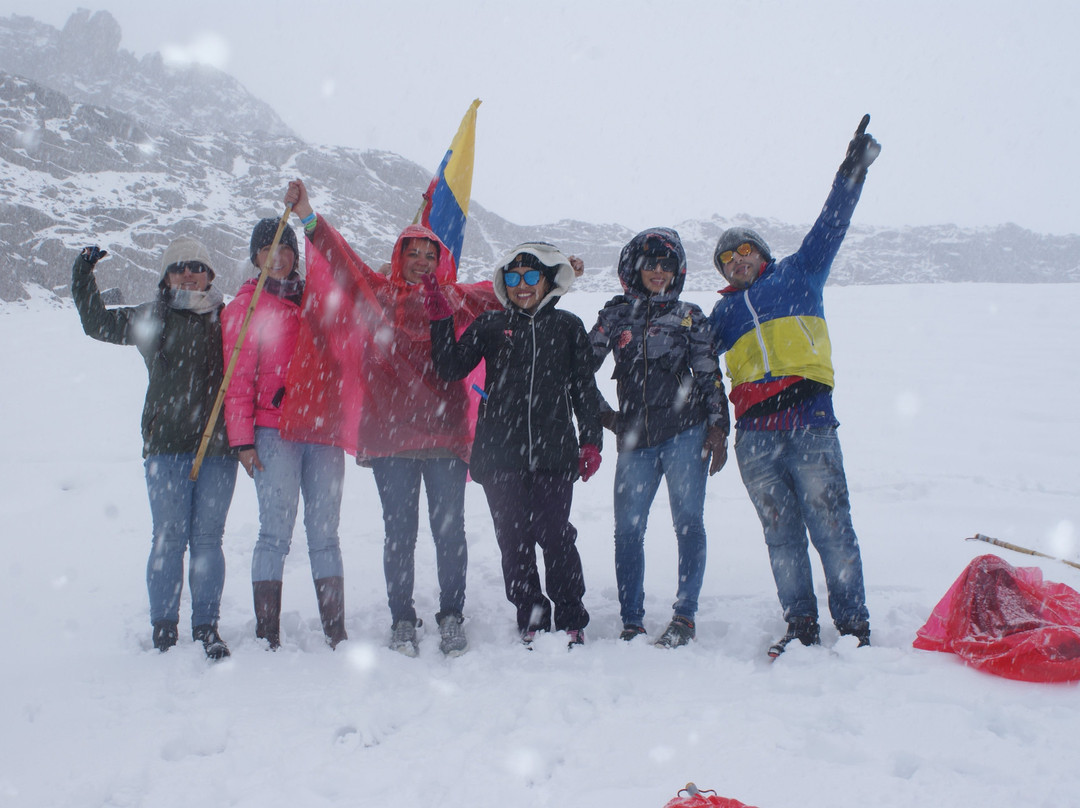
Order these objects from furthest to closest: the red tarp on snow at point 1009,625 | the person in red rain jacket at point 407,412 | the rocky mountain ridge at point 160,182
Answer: the rocky mountain ridge at point 160,182
the person in red rain jacket at point 407,412
the red tarp on snow at point 1009,625

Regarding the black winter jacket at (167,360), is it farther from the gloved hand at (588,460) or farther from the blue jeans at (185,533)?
the gloved hand at (588,460)

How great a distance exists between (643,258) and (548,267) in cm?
54

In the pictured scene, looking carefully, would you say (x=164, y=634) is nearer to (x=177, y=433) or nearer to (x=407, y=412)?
(x=177, y=433)

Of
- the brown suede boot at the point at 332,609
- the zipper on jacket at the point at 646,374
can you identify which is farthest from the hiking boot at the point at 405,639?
the zipper on jacket at the point at 646,374

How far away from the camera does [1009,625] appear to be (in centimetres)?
265

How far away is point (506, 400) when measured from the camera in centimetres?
325

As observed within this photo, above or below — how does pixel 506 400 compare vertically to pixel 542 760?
above

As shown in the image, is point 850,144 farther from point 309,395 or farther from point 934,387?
point 934,387

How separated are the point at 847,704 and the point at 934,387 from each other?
36.6 ft

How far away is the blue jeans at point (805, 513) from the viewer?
10.1 feet

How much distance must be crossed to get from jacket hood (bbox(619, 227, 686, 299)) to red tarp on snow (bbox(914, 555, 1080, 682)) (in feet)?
6.50

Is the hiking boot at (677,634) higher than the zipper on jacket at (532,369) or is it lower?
lower

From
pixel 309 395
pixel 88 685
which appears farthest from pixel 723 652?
pixel 88 685

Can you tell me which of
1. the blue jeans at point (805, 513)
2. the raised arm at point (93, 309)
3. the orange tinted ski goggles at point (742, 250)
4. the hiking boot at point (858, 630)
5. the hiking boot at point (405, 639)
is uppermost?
the orange tinted ski goggles at point (742, 250)
